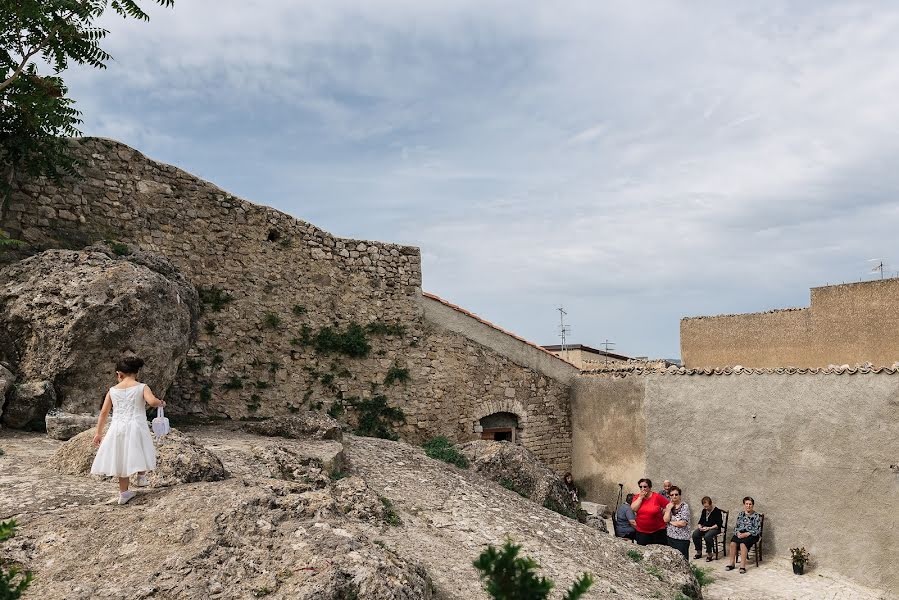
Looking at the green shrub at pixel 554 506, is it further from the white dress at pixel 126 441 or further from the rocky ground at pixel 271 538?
the white dress at pixel 126 441

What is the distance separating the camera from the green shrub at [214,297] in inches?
471

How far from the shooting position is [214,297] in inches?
475

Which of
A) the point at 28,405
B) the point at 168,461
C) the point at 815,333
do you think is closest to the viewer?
the point at 168,461

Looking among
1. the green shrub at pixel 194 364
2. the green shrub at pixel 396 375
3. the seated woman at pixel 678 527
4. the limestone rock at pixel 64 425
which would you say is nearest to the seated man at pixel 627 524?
the seated woman at pixel 678 527

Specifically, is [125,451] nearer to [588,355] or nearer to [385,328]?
[385,328]

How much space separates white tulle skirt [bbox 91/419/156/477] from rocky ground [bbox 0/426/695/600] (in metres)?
0.29

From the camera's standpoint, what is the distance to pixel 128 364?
5.82 m

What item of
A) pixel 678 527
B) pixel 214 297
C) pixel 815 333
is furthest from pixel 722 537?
pixel 214 297

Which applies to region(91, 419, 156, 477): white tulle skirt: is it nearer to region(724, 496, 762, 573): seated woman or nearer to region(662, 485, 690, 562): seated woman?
region(662, 485, 690, 562): seated woman

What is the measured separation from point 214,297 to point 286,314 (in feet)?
4.58

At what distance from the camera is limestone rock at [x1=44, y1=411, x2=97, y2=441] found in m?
7.91

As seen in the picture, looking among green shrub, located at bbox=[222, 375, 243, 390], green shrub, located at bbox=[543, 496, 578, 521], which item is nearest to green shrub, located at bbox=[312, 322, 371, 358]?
green shrub, located at bbox=[222, 375, 243, 390]

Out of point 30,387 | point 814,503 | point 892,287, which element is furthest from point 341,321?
point 892,287

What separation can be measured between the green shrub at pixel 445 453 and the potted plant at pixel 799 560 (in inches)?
218
